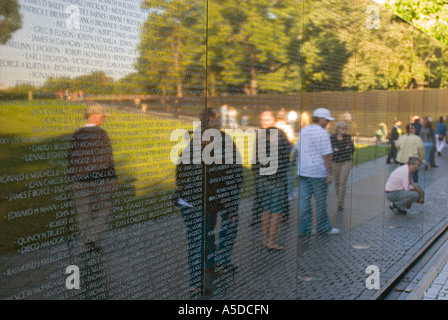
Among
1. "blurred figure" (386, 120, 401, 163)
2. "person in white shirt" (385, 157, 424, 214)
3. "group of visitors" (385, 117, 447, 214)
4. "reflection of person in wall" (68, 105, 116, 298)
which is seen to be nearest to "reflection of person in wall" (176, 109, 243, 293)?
"reflection of person in wall" (68, 105, 116, 298)

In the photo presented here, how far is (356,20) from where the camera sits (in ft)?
20.8

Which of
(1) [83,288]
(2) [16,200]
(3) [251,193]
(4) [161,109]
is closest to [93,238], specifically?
(1) [83,288]

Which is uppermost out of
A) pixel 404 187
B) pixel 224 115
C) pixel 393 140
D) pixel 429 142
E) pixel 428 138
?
pixel 224 115

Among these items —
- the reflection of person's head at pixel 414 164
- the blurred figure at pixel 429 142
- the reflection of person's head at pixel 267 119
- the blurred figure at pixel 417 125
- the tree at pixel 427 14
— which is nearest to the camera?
the reflection of person's head at pixel 267 119

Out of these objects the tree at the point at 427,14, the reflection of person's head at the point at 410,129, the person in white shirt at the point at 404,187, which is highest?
the tree at the point at 427,14

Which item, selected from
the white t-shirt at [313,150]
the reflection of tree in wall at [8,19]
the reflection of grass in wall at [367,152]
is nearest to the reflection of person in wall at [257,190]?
the white t-shirt at [313,150]

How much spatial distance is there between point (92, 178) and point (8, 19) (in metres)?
0.78

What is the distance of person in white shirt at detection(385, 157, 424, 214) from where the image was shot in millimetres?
8695

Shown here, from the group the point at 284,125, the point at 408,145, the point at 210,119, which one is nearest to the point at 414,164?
the point at 408,145

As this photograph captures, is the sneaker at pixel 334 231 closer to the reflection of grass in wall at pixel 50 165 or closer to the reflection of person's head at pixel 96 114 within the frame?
the reflection of grass in wall at pixel 50 165

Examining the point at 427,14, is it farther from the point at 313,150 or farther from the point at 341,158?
the point at 313,150

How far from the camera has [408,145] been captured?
8.65 m

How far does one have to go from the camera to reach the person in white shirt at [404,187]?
8.70m

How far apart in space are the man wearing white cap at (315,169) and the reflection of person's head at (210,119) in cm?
148
